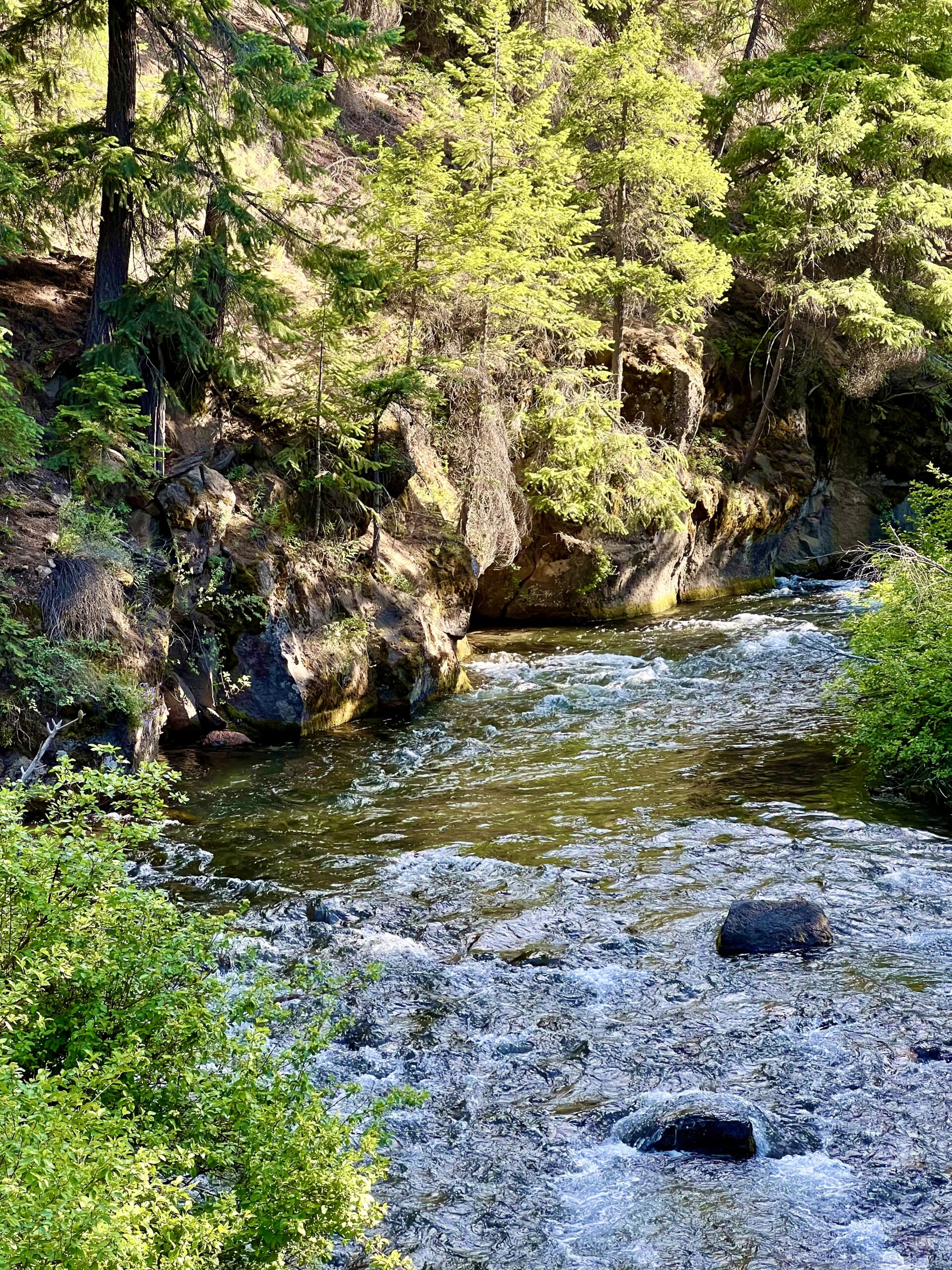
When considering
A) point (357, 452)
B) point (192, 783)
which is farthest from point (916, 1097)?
point (357, 452)

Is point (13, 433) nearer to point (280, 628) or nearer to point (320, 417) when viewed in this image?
point (280, 628)

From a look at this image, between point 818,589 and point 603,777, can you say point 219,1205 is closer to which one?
point 603,777

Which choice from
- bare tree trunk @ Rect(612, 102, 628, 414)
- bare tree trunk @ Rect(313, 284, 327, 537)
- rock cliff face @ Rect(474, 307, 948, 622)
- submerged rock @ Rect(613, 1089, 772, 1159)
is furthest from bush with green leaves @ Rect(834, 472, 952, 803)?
bare tree trunk @ Rect(612, 102, 628, 414)

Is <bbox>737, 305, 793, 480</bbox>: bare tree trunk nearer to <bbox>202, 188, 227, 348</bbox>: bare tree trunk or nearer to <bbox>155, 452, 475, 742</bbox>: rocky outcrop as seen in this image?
<bbox>155, 452, 475, 742</bbox>: rocky outcrop

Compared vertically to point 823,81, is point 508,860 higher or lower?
lower

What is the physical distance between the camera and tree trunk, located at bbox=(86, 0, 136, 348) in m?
12.1

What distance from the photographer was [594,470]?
20.1 m

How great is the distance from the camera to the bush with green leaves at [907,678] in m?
9.73

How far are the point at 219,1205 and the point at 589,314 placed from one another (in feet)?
70.0

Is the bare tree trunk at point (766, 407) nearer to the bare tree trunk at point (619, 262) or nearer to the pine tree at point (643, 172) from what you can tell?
the pine tree at point (643, 172)

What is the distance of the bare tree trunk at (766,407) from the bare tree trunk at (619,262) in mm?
4728

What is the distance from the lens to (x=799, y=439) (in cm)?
2700

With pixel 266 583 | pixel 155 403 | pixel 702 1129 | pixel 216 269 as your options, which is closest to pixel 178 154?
pixel 216 269

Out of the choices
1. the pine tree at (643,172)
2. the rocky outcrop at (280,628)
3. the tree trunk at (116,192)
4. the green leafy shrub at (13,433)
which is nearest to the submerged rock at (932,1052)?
the rocky outcrop at (280,628)
